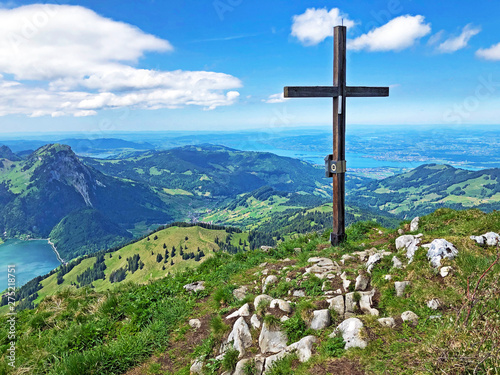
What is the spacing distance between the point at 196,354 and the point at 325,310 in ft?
11.6

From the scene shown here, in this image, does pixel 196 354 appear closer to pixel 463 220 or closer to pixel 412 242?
pixel 412 242

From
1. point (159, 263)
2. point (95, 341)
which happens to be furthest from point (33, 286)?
point (95, 341)

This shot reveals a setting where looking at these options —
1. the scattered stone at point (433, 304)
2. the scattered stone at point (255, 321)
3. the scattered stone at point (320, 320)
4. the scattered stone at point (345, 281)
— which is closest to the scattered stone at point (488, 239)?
the scattered stone at point (433, 304)

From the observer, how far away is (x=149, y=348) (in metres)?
7.74

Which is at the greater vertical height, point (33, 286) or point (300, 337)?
point (300, 337)

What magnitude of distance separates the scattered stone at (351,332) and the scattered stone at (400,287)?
167 cm

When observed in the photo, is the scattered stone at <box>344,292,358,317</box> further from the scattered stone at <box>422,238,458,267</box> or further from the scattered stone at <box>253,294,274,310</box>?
the scattered stone at <box>422,238,458,267</box>

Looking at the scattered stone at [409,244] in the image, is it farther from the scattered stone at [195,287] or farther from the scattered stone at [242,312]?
the scattered stone at [195,287]

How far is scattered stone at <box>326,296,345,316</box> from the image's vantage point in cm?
709

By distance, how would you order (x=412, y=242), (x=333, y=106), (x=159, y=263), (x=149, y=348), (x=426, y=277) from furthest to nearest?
(x=159, y=263)
(x=333, y=106)
(x=412, y=242)
(x=149, y=348)
(x=426, y=277)

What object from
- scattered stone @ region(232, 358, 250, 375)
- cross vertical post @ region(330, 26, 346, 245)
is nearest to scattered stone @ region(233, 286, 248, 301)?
scattered stone @ region(232, 358, 250, 375)

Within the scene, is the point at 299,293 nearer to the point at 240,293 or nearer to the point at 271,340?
the point at 271,340

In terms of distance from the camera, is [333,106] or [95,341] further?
[333,106]

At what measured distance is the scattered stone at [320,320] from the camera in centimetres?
672
